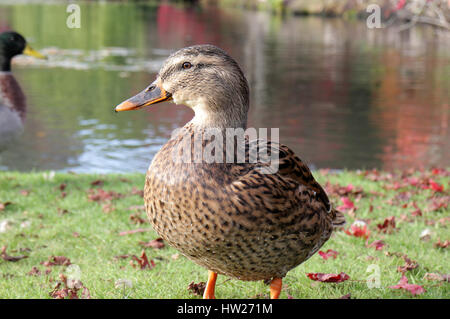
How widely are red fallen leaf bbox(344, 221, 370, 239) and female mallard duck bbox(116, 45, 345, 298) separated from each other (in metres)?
1.86

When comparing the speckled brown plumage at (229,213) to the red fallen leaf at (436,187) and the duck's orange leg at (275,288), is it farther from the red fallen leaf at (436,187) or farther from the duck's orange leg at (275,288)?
the red fallen leaf at (436,187)

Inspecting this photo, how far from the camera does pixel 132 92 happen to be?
14.4 meters

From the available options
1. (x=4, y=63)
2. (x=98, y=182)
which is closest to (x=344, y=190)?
(x=98, y=182)

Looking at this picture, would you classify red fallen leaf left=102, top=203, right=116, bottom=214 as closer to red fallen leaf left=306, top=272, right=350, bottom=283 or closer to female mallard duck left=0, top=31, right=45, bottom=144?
female mallard duck left=0, top=31, right=45, bottom=144

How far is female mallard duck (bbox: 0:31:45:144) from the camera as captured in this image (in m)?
6.47

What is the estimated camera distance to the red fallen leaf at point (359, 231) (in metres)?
4.90

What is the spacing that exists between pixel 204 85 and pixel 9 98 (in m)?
4.50

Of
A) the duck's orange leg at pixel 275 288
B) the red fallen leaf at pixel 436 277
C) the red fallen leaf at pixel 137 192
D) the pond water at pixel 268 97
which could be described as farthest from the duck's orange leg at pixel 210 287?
the pond water at pixel 268 97

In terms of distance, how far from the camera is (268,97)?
47.4ft

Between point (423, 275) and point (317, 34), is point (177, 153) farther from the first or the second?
point (317, 34)

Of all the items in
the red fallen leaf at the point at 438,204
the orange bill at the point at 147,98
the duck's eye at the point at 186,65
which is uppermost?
the duck's eye at the point at 186,65

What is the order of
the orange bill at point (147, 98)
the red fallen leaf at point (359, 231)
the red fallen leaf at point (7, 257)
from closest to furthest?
the orange bill at point (147, 98), the red fallen leaf at point (7, 257), the red fallen leaf at point (359, 231)

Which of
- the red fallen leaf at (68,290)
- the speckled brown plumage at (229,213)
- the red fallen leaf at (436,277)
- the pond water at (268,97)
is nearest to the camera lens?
the speckled brown plumage at (229,213)

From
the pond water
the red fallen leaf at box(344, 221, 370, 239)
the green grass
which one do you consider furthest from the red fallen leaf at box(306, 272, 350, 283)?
the pond water
